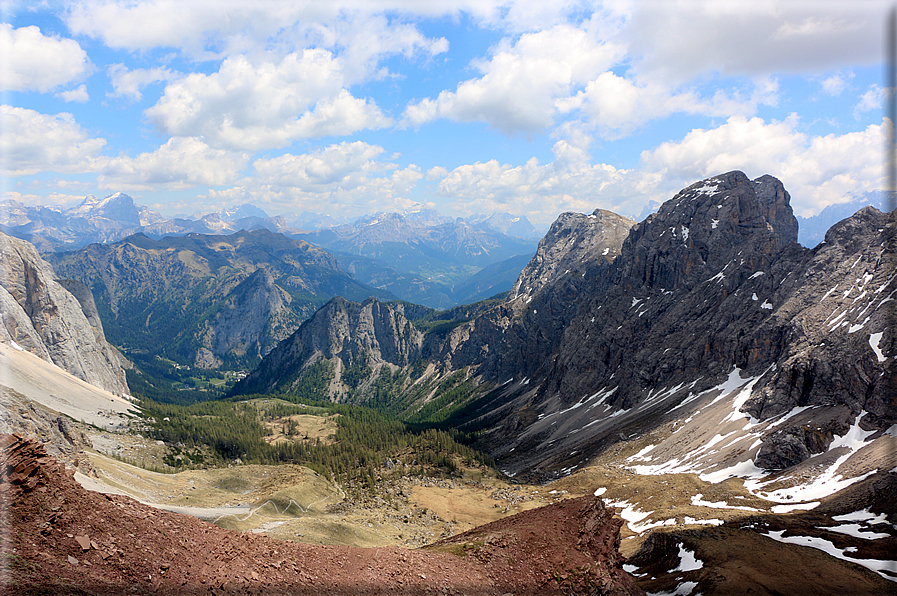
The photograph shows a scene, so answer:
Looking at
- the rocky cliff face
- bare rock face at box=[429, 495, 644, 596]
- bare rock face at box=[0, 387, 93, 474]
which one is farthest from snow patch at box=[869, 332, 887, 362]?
bare rock face at box=[0, 387, 93, 474]

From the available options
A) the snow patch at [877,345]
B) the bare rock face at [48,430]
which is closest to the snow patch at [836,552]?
the snow patch at [877,345]

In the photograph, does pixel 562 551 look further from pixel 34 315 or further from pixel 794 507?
pixel 34 315

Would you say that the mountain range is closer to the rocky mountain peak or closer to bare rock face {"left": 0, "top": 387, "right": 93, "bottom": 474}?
the rocky mountain peak

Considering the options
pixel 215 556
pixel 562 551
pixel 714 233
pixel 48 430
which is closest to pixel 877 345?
pixel 714 233

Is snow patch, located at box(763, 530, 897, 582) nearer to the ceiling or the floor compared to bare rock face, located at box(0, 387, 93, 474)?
nearer to the floor

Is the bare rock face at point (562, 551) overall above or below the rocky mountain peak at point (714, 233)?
below

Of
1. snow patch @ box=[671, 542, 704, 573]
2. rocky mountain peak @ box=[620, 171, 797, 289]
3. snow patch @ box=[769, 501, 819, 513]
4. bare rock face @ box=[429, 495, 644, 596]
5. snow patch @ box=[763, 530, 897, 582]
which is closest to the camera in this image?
bare rock face @ box=[429, 495, 644, 596]

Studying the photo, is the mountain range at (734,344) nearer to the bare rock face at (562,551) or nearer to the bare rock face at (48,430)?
the bare rock face at (562,551)

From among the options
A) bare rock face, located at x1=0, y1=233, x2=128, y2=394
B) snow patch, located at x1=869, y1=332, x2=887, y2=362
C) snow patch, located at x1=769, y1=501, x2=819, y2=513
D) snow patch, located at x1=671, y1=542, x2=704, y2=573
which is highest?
bare rock face, located at x1=0, y1=233, x2=128, y2=394
